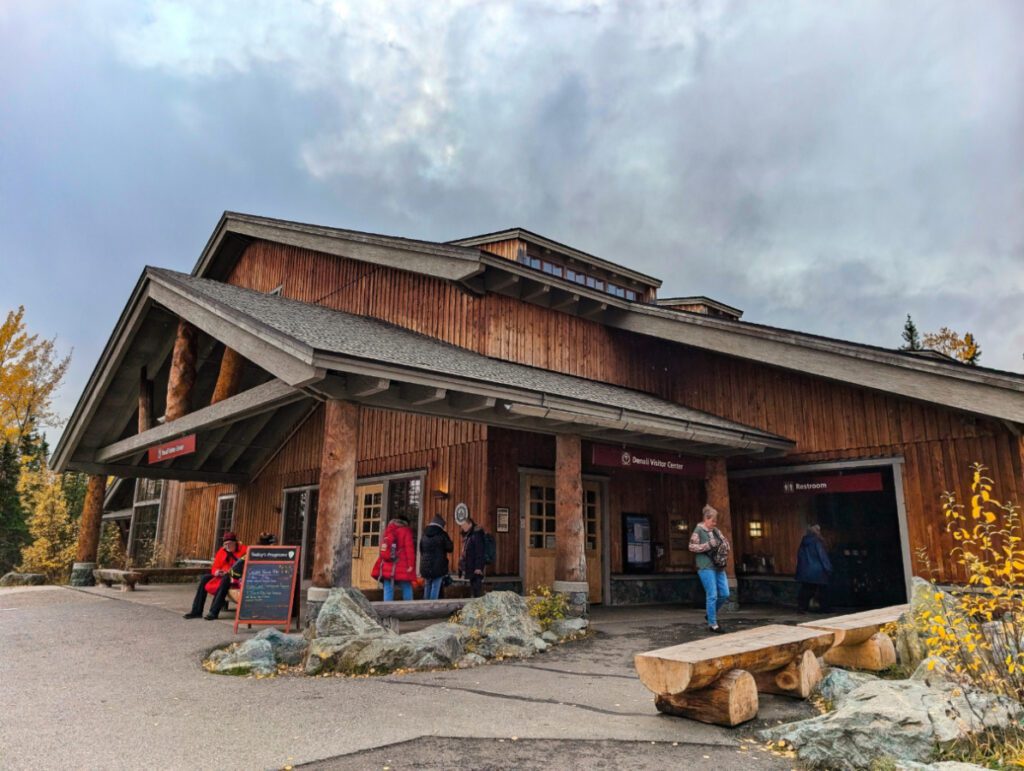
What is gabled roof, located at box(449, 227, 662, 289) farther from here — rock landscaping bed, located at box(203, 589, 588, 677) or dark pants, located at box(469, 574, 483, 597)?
rock landscaping bed, located at box(203, 589, 588, 677)

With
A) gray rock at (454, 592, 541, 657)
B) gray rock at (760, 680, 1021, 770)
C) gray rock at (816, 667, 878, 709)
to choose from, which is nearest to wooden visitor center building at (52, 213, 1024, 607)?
gray rock at (454, 592, 541, 657)

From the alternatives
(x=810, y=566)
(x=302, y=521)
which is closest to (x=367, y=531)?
(x=302, y=521)

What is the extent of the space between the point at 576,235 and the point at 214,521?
120m

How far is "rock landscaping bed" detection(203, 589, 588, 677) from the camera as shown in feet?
21.4

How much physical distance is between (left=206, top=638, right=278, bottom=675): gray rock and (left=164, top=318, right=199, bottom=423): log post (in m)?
6.23

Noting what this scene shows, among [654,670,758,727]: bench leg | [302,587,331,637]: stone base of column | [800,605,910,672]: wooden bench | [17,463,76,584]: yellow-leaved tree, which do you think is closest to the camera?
[654,670,758,727]: bench leg

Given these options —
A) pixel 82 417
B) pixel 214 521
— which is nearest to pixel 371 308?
pixel 82 417

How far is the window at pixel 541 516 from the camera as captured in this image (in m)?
11.7

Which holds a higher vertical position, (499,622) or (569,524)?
(569,524)

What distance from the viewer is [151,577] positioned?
1605cm

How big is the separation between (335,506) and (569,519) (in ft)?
11.3

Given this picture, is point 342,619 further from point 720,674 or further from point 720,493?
point 720,493

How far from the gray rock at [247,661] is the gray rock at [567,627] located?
3.46 metres

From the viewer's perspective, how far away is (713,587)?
29.8 feet
